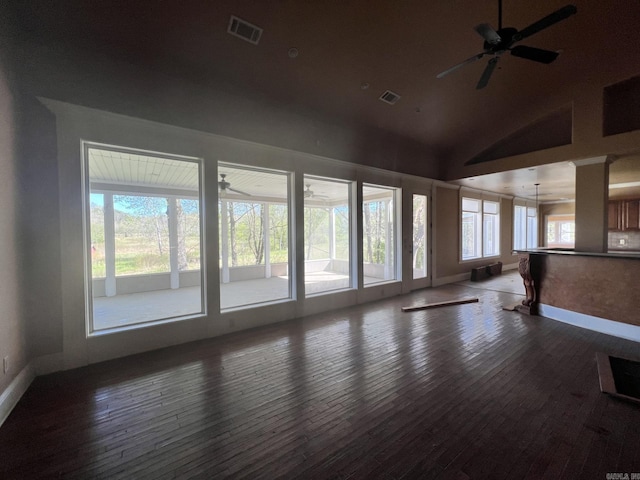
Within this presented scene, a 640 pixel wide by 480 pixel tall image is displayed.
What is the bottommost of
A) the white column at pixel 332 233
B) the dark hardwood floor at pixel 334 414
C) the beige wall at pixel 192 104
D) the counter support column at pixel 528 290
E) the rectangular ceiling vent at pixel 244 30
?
the dark hardwood floor at pixel 334 414

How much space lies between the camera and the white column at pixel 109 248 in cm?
555

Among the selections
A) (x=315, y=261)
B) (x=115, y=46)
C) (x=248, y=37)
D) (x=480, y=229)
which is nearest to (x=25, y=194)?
(x=115, y=46)

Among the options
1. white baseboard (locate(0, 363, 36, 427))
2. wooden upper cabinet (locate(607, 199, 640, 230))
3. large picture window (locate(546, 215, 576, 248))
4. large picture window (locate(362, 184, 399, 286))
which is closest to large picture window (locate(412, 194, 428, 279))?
large picture window (locate(362, 184, 399, 286))

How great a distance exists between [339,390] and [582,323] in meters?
4.09

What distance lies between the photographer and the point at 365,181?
17.8ft

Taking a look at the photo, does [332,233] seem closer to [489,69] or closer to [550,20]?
[489,69]

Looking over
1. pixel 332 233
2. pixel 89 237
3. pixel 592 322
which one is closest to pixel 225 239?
pixel 332 233

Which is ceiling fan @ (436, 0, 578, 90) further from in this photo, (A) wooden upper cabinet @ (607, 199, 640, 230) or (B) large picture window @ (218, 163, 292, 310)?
(A) wooden upper cabinet @ (607, 199, 640, 230)

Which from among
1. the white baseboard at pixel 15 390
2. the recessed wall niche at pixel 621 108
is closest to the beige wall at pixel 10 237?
the white baseboard at pixel 15 390

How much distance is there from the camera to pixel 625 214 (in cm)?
804

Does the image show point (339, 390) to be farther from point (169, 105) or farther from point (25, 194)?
point (169, 105)

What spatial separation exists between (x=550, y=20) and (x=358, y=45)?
2.00 m

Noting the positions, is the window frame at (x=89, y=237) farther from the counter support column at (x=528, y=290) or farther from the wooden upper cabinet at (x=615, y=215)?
the wooden upper cabinet at (x=615, y=215)

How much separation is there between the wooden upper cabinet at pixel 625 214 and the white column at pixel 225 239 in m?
11.8
